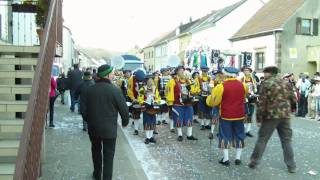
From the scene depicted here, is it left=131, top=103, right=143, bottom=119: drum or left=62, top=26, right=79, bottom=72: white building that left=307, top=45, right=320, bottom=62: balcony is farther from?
left=62, top=26, right=79, bottom=72: white building

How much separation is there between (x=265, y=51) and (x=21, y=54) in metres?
26.6

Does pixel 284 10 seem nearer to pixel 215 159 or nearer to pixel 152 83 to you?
pixel 152 83

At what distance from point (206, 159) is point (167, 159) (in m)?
0.80

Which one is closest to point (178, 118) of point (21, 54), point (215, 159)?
point (215, 159)

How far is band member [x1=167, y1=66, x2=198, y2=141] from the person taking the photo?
467 inches

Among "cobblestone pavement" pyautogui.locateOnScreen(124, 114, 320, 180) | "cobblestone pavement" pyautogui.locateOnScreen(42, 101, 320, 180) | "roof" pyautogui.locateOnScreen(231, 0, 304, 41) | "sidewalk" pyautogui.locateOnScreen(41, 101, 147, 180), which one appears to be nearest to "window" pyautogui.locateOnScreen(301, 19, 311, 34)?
"roof" pyautogui.locateOnScreen(231, 0, 304, 41)

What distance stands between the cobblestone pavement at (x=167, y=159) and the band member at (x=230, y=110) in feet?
1.48

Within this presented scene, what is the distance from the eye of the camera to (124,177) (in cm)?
751

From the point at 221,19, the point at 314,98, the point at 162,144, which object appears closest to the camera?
the point at 162,144

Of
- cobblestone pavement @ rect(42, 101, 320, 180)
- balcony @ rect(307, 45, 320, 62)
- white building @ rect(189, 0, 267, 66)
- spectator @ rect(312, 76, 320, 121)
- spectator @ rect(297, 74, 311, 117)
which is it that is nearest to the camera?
cobblestone pavement @ rect(42, 101, 320, 180)

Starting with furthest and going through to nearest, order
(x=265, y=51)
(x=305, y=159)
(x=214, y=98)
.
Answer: (x=265, y=51)
(x=305, y=159)
(x=214, y=98)

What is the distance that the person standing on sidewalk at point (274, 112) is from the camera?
833 centimetres

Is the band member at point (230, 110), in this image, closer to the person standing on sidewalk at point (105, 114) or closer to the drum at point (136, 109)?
the person standing on sidewalk at point (105, 114)

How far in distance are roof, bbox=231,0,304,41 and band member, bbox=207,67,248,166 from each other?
80.1 ft
